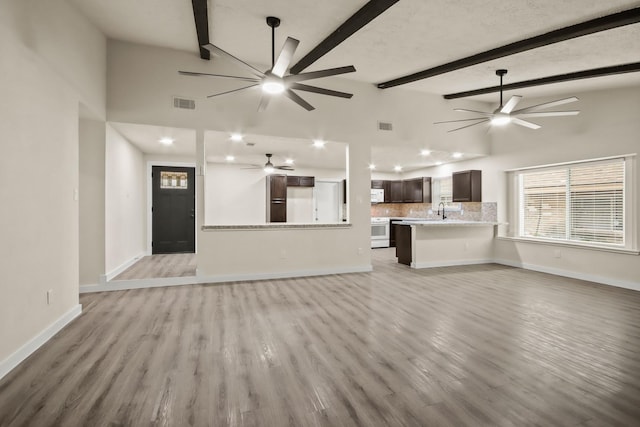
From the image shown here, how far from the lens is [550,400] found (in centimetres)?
185

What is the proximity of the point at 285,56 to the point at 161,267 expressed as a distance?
14.3 feet

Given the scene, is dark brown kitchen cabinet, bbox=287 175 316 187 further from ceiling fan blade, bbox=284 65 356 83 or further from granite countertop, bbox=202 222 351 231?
ceiling fan blade, bbox=284 65 356 83

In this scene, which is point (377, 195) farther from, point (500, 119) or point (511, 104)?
point (511, 104)

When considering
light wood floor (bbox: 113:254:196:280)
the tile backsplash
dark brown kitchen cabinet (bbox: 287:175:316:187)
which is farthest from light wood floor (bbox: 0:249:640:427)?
dark brown kitchen cabinet (bbox: 287:175:316:187)

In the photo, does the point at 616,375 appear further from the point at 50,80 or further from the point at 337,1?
the point at 50,80

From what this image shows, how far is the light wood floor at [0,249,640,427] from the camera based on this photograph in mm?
1723

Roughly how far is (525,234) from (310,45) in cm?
549

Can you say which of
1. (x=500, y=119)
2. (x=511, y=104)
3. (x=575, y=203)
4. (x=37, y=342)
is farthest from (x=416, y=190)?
(x=37, y=342)

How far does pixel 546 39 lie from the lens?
3486 mm

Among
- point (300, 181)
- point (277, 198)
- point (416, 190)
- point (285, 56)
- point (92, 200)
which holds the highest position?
point (285, 56)

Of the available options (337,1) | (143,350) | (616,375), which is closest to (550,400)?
(616,375)

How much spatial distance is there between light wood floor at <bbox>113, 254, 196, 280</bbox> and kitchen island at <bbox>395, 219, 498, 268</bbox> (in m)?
4.02

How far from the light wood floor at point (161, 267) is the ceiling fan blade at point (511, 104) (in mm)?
5318

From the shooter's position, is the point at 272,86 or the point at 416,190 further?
the point at 416,190
